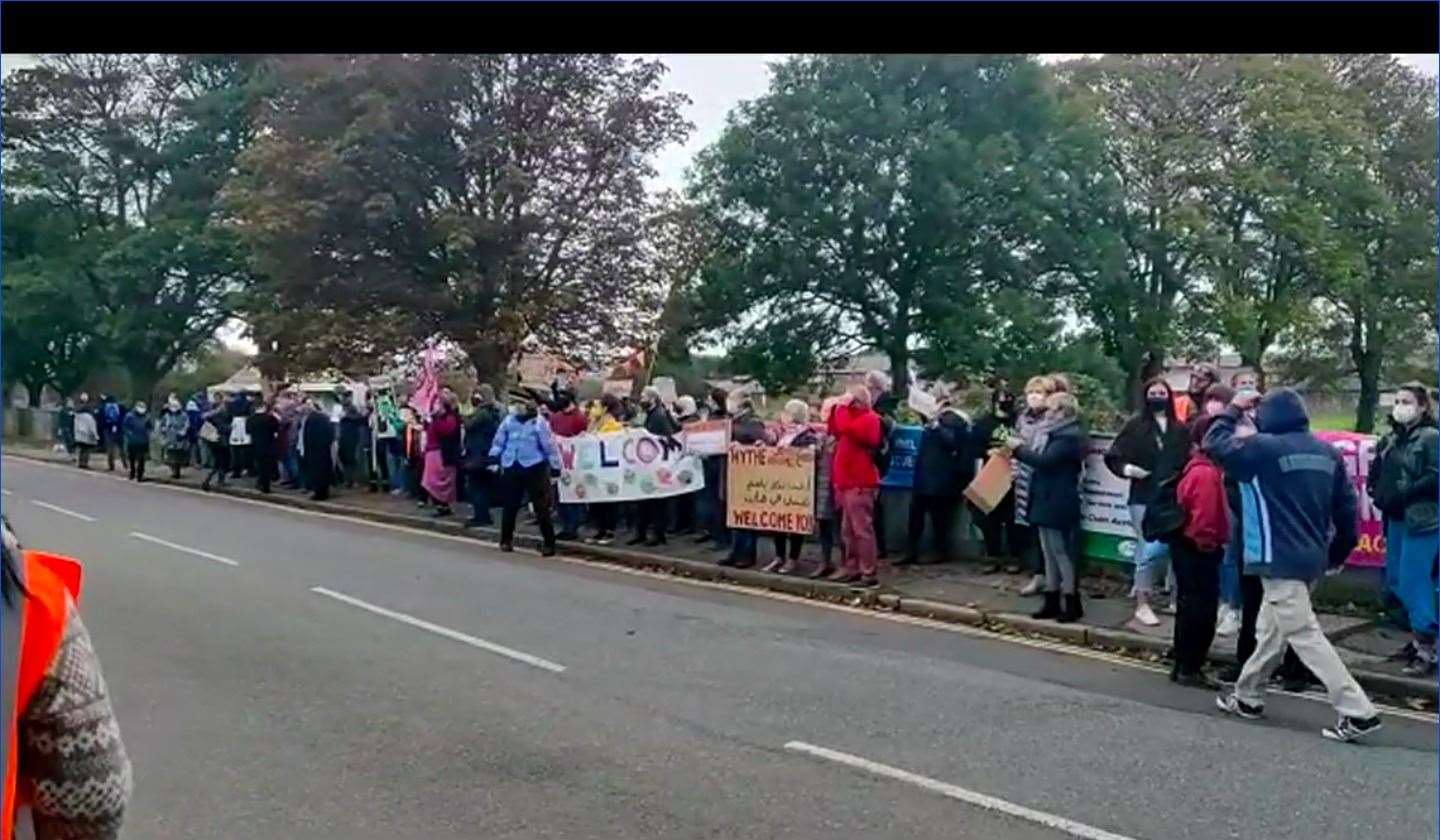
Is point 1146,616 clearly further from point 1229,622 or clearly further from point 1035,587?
point 1035,587

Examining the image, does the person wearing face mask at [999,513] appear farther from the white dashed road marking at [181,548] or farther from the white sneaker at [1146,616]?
the white dashed road marking at [181,548]

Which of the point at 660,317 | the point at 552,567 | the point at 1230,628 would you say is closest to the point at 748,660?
the point at 1230,628

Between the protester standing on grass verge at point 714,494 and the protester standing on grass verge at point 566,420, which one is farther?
the protester standing on grass verge at point 566,420

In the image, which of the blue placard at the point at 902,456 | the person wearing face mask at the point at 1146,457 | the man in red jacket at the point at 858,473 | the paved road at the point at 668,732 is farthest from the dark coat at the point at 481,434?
the person wearing face mask at the point at 1146,457

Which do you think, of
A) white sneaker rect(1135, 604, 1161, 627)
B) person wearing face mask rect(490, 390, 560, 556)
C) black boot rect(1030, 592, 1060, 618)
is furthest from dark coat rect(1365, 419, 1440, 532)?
person wearing face mask rect(490, 390, 560, 556)

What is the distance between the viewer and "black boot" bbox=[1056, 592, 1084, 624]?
30.0 feet

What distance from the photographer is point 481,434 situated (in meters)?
15.1

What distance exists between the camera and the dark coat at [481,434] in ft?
49.6

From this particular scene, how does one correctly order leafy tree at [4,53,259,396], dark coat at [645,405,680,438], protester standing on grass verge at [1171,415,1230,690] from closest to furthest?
leafy tree at [4,53,259,396]
protester standing on grass verge at [1171,415,1230,690]
dark coat at [645,405,680,438]

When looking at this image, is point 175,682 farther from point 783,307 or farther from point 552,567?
point 783,307

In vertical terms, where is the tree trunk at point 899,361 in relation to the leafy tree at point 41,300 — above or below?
above

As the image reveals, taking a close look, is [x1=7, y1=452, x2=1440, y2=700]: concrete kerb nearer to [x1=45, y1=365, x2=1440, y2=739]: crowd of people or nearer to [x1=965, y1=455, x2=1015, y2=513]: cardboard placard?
[x1=45, y1=365, x2=1440, y2=739]: crowd of people

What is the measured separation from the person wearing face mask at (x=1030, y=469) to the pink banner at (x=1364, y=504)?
6.55 feet

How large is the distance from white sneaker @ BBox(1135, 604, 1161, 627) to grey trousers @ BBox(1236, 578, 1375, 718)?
7.16 ft
